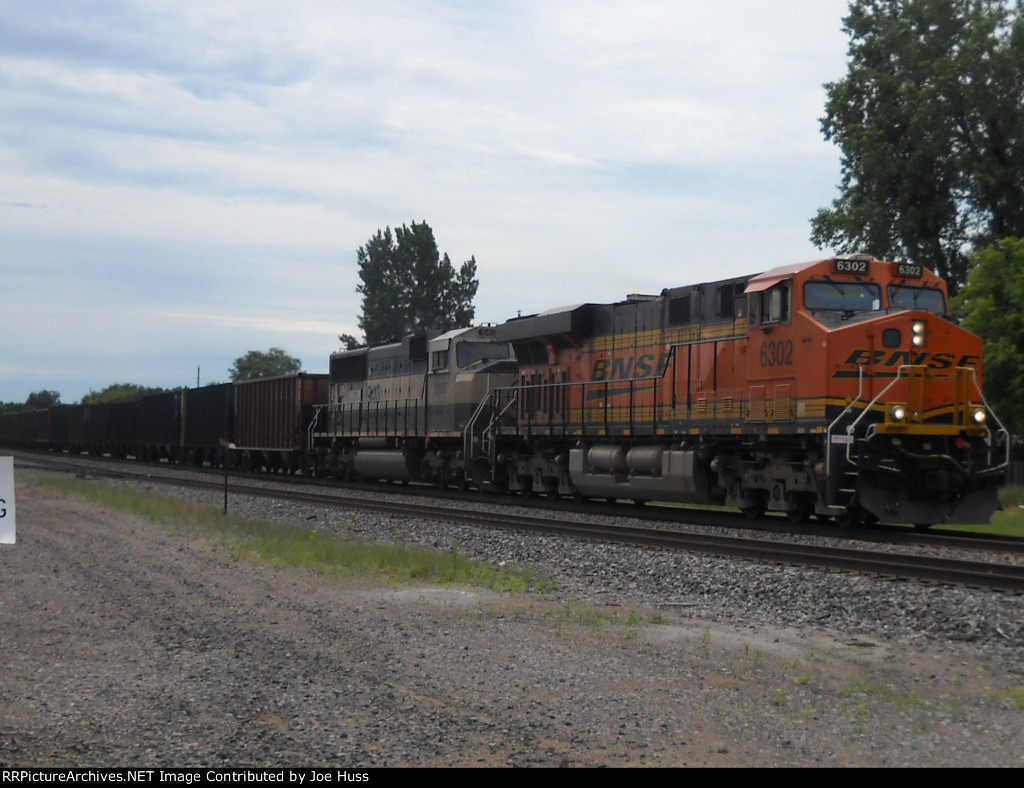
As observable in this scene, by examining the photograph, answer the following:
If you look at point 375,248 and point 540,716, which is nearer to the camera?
point 540,716

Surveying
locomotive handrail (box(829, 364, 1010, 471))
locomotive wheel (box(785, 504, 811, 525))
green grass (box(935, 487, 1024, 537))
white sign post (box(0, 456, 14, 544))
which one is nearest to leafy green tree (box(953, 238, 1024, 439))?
green grass (box(935, 487, 1024, 537))

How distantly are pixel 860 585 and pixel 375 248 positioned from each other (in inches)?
2970

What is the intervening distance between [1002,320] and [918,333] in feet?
41.5

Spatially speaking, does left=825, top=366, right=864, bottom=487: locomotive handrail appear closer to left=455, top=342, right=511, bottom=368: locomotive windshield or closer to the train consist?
the train consist

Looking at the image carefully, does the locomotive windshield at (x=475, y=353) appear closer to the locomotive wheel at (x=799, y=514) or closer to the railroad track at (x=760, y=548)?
the railroad track at (x=760, y=548)

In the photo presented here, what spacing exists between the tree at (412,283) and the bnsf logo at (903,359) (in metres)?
67.6

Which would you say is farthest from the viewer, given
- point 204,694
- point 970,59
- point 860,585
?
point 970,59

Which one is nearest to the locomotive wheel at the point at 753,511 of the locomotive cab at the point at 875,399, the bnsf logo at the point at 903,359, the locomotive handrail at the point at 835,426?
the locomotive cab at the point at 875,399

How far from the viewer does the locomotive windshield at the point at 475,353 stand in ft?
86.6

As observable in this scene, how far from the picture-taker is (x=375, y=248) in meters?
83.8

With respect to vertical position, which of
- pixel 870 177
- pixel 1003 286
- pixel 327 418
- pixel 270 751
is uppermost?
pixel 870 177
